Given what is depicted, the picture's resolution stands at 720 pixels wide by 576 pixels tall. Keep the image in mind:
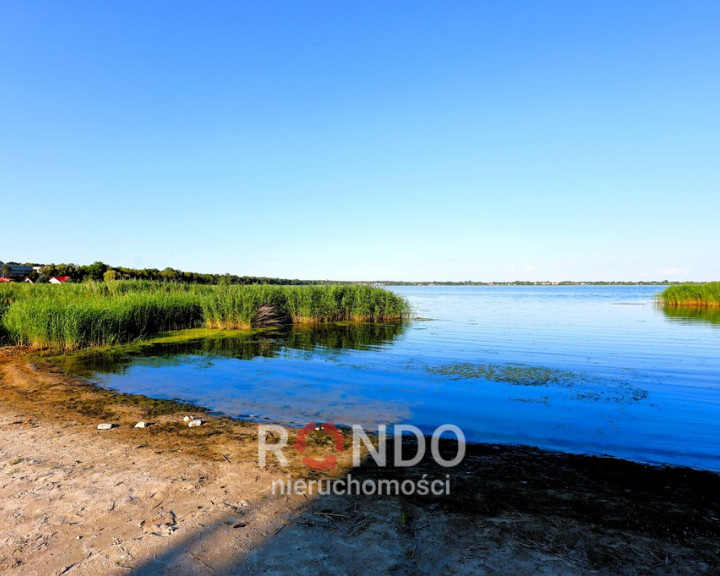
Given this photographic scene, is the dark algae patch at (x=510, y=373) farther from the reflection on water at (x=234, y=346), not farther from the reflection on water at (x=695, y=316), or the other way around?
the reflection on water at (x=695, y=316)

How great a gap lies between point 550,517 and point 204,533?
298cm

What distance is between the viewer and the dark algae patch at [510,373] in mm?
10633

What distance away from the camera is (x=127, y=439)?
582cm

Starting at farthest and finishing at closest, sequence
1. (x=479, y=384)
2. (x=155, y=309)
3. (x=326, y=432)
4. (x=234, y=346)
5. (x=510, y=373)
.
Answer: (x=155, y=309) → (x=234, y=346) → (x=510, y=373) → (x=479, y=384) → (x=326, y=432)

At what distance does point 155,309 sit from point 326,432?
15.7m

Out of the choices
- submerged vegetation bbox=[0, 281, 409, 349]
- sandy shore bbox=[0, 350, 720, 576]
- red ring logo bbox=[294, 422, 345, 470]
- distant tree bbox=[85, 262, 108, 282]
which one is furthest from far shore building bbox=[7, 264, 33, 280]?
sandy shore bbox=[0, 350, 720, 576]

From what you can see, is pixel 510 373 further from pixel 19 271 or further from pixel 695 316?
pixel 19 271

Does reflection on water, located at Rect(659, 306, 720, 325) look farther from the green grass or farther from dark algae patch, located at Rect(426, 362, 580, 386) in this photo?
dark algae patch, located at Rect(426, 362, 580, 386)

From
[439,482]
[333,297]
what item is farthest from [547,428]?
[333,297]

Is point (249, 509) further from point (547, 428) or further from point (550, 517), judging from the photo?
point (547, 428)

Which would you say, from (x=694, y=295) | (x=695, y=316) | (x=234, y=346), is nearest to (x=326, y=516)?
(x=234, y=346)

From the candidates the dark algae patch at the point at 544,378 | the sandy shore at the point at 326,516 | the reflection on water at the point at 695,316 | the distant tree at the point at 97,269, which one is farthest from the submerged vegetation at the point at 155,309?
the distant tree at the point at 97,269

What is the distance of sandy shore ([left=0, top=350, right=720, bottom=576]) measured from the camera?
306 cm

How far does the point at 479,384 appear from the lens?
10195 mm
